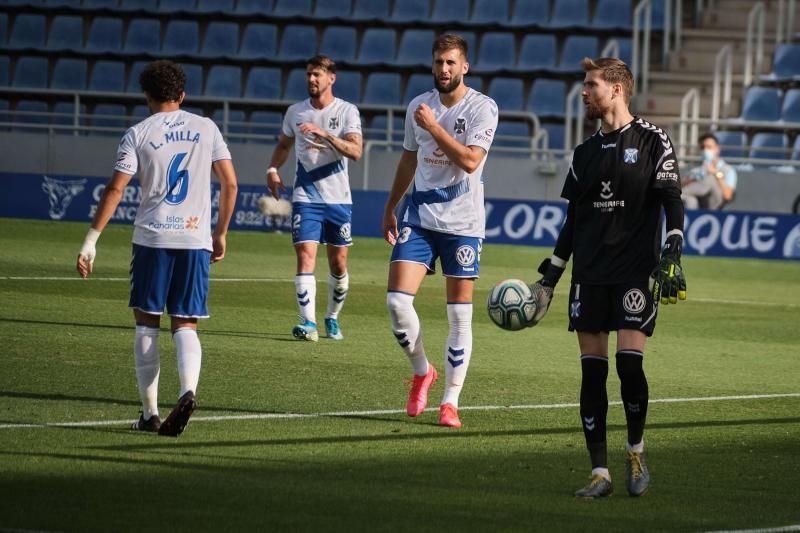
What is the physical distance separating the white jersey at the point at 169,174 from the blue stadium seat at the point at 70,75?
24.7 m

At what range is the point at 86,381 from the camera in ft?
32.0

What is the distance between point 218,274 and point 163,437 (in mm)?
10582

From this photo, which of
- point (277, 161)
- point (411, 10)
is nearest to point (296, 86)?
point (411, 10)

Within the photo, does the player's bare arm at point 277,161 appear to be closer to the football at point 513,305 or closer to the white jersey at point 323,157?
the white jersey at point 323,157

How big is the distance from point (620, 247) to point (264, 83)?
81.7ft

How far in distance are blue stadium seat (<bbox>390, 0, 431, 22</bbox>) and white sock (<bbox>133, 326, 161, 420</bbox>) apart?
2433 centimetres

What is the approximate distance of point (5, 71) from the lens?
32688 mm

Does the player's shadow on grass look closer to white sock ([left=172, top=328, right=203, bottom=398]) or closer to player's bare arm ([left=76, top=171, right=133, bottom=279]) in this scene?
white sock ([left=172, top=328, right=203, bottom=398])

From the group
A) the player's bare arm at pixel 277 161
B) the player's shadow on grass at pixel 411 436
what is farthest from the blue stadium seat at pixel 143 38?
the player's shadow on grass at pixel 411 436

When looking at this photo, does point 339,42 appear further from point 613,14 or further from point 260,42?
point 613,14

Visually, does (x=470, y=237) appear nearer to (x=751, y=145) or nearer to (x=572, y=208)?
(x=572, y=208)

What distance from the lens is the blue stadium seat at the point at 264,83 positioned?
31016mm

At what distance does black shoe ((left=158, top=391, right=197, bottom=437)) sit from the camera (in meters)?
7.81

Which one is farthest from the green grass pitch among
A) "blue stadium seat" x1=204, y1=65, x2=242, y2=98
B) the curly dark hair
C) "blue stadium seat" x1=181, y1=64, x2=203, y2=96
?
"blue stadium seat" x1=204, y1=65, x2=242, y2=98
